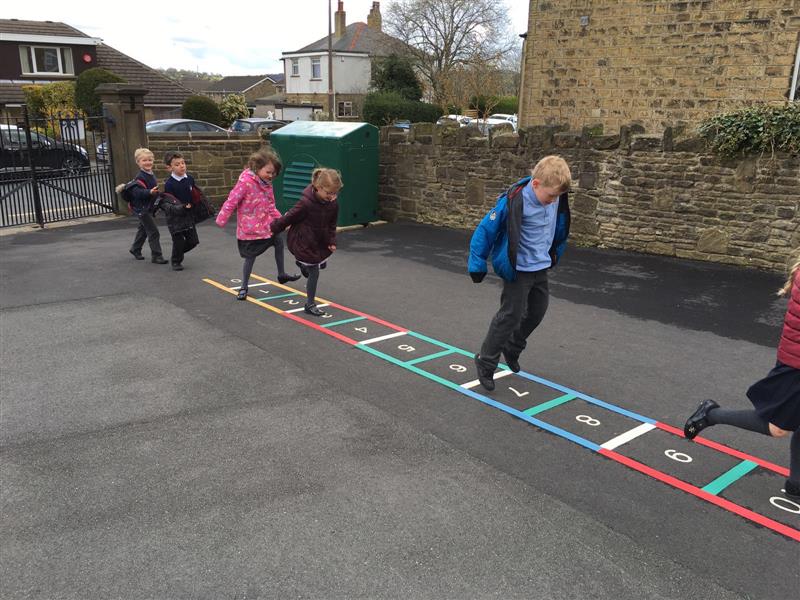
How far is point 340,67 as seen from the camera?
5822 centimetres

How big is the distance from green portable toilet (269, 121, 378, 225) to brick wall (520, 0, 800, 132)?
6363 millimetres

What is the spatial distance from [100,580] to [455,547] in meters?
1.65

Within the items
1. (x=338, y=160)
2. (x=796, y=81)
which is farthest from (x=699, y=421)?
(x=796, y=81)

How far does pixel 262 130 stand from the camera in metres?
14.5

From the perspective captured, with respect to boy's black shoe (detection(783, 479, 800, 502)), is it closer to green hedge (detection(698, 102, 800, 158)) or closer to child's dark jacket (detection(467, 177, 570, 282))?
child's dark jacket (detection(467, 177, 570, 282))

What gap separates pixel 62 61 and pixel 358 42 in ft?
99.0

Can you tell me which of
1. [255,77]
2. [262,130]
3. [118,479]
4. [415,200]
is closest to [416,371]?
[118,479]

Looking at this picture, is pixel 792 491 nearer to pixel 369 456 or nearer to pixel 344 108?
pixel 369 456

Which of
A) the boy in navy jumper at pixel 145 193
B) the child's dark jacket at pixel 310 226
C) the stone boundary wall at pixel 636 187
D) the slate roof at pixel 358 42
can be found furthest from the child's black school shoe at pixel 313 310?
the slate roof at pixel 358 42

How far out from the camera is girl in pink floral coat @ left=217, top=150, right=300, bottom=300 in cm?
724

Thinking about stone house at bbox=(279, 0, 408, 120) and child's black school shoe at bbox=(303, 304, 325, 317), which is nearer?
child's black school shoe at bbox=(303, 304, 325, 317)

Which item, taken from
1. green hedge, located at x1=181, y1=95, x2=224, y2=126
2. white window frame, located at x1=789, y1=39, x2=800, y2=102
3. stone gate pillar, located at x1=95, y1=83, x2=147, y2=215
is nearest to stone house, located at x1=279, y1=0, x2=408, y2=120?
green hedge, located at x1=181, y1=95, x2=224, y2=126

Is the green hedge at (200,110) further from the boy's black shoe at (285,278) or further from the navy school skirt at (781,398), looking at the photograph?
the navy school skirt at (781,398)

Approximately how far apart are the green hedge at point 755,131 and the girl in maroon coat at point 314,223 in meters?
5.47
